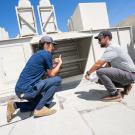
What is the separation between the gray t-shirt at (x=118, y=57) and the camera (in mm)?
3205

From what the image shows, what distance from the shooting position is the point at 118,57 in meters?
3.28

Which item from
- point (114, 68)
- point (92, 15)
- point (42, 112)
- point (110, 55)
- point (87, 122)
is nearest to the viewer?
point (87, 122)

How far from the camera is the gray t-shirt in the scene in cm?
321

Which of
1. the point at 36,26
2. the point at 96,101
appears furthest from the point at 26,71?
the point at 36,26

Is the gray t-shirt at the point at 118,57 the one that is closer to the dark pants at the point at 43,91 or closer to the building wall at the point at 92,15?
the dark pants at the point at 43,91

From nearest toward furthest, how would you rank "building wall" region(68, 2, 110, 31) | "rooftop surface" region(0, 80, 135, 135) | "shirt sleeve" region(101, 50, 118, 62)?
1. "rooftop surface" region(0, 80, 135, 135)
2. "shirt sleeve" region(101, 50, 118, 62)
3. "building wall" region(68, 2, 110, 31)

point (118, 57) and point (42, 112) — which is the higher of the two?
point (118, 57)

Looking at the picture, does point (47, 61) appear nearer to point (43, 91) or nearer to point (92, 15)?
point (43, 91)

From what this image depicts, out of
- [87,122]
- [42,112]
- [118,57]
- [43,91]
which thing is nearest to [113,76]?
[118,57]

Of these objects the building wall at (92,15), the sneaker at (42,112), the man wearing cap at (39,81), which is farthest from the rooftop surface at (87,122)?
the building wall at (92,15)

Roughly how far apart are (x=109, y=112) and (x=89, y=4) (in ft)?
27.0

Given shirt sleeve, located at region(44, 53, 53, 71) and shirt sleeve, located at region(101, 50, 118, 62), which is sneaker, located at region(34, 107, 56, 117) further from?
shirt sleeve, located at region(101, 50, 118, 62)

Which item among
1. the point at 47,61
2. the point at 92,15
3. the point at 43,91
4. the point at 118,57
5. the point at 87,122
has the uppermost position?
the point at 92,15

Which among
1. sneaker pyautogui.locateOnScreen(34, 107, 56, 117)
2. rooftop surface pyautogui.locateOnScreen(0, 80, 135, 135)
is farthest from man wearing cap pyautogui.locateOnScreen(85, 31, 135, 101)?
sneaker pyautogui.locateOnScreen(34, 107, 56, 117)
